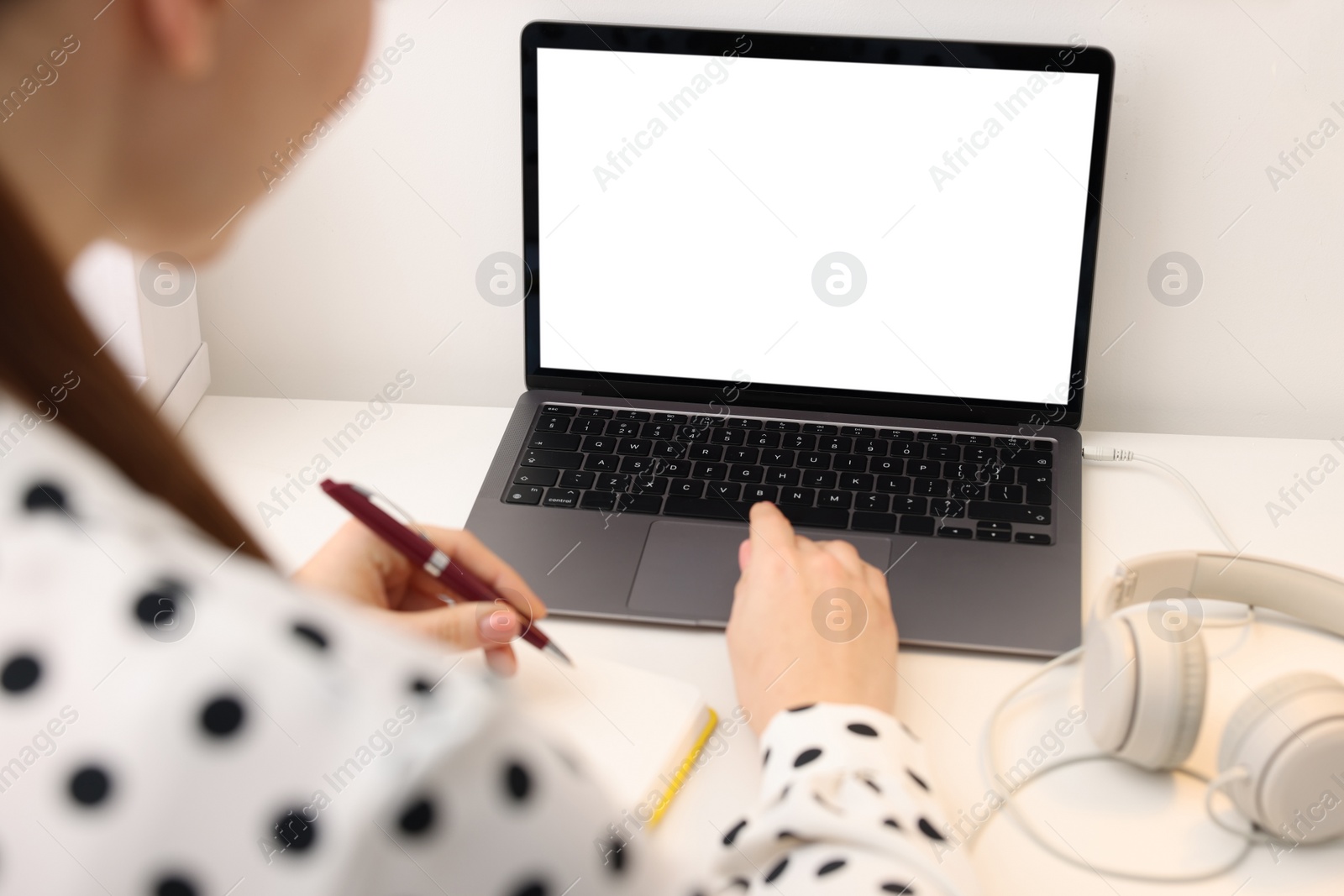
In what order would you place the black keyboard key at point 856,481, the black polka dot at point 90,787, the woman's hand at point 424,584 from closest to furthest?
the black polka dot at point 90,787 < the woman's hand at point 424,584 < the black keyboard key at point 856,481

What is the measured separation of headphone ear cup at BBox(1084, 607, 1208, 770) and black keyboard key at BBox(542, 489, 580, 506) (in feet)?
1.29

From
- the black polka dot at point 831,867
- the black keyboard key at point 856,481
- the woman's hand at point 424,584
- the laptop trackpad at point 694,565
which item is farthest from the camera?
the black keyboard key at point 856,481

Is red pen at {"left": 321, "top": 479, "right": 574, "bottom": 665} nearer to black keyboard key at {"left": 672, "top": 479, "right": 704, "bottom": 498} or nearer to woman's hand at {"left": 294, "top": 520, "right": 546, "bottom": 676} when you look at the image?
woman's hand at {"left": 294, "top": 520, "right": 546, "bottom": 676}

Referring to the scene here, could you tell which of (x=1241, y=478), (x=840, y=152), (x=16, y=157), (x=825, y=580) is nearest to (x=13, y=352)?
(x=16, y=157)

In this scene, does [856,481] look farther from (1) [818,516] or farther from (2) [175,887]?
(2) [175,887]

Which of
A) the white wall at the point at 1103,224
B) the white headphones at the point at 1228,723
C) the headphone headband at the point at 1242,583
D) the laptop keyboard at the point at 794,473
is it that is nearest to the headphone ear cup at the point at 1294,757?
the white headphones at the point at 1228,723

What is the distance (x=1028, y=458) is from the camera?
2.88 feet

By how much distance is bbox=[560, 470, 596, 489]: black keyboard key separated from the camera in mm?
862

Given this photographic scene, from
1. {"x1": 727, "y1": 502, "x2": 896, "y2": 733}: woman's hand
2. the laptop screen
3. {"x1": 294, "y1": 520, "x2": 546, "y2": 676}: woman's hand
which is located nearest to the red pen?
{"x1": 294, "y1": 520, "x2": 546, "y2": 676}: woman's hand

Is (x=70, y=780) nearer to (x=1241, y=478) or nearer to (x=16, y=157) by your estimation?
(x=16, y=157)

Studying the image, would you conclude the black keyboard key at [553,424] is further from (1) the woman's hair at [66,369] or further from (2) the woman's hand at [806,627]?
(1) the woman's hair at [66,369]

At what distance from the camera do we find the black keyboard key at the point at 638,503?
2.73ft

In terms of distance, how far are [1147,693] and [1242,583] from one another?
19 cm

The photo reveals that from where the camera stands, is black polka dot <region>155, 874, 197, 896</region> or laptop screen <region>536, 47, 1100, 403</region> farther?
laptop screen <region>536, 47, 1100, 403</region>
